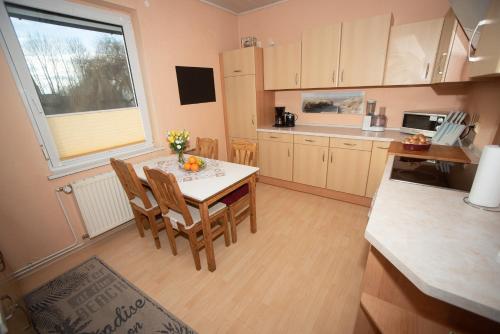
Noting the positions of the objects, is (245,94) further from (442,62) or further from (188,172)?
(442,62)

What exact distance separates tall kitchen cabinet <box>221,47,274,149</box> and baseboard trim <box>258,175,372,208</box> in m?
0.79

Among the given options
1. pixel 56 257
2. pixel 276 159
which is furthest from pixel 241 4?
pixel 56 257

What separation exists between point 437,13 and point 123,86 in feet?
11.9

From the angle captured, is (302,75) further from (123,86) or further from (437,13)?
(123,86)

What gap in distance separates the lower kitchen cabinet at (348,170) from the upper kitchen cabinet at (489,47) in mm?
1537

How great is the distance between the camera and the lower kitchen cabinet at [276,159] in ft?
10.6

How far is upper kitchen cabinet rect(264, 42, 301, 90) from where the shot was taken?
2975 mm

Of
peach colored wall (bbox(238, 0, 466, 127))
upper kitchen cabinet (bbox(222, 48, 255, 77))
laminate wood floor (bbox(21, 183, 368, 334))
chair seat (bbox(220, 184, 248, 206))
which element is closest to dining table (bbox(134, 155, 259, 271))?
chair seat (bbox(220, 184, 248, 206))

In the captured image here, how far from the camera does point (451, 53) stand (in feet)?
6.25

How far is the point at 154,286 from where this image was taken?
1.78 metres

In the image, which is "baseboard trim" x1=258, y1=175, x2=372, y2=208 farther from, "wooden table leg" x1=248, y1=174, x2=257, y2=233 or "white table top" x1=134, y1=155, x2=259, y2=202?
"white table top" x1=134, y1=155, x2=259, y2=202

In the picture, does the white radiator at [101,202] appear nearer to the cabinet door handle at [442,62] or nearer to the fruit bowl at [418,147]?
the fruit bowl at [418,147]

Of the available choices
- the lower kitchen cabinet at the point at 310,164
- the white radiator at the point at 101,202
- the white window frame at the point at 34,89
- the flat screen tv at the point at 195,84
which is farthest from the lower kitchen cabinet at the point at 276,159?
the white radiator at the point at 101,202

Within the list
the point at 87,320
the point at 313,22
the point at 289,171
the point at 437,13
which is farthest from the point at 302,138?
the point at 87,320
